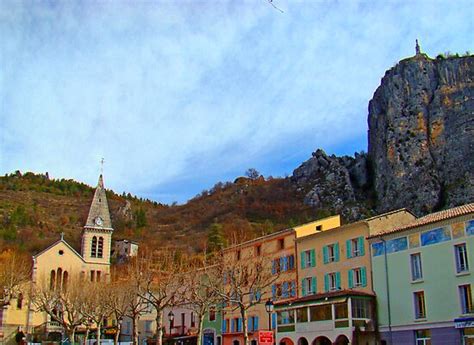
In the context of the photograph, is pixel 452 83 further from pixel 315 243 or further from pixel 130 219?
pixel 130 219

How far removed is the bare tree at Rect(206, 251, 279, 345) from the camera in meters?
37.8

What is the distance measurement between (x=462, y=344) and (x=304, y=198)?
7962 cm

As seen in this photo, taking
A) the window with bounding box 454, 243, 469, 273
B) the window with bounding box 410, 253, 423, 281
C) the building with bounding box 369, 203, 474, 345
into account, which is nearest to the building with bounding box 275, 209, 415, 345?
the building with bounding box 369, 203, 474, 345

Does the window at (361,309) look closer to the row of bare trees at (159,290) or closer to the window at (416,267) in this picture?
the window at (416,267)

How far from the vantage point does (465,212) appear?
31766 millimetres

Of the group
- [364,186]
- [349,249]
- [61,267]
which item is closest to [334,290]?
[349,249]

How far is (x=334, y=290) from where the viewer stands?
40156mm

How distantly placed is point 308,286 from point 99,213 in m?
43.8

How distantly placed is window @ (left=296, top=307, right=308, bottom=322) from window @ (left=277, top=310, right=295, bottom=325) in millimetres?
644

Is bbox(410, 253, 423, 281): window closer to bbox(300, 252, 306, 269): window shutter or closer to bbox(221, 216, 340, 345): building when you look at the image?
bbox(300, 252, 306, 269): window shutter

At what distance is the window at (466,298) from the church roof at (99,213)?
55.0 meters

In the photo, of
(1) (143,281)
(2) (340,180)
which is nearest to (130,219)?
(2) (340,180)

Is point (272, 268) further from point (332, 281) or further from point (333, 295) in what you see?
point (333, 295)

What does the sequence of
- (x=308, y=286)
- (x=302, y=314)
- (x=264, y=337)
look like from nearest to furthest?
(x=264, y=337), (x=302, y=314), (x=308, y=286)
